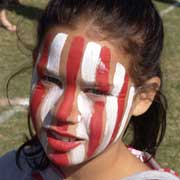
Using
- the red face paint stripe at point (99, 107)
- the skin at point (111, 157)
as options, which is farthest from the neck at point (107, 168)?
the red face paint stripe at point (99, 107)

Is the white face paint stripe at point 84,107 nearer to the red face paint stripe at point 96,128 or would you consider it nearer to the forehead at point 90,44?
the red face paint stripe at point 96,128

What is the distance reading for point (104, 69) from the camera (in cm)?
198

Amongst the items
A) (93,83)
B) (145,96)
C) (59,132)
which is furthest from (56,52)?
(145,96)

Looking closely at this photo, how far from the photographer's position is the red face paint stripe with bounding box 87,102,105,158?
198cm

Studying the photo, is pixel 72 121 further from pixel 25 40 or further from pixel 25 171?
pixel 25 40

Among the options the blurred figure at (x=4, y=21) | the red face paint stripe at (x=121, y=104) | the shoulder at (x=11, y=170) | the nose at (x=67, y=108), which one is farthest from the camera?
the blurred figure at (x=4, y=21)

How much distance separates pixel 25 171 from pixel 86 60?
0.51 metres

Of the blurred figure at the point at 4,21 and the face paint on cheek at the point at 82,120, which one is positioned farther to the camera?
the blurred figure at the point at 4,21

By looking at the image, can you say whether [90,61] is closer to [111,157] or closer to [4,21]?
[111,157]

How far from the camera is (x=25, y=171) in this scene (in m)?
2.20

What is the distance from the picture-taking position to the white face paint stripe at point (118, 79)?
6.56 feet

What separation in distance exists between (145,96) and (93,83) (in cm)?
24

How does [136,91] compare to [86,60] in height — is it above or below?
below

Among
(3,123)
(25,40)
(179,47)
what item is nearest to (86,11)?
(25,40)
